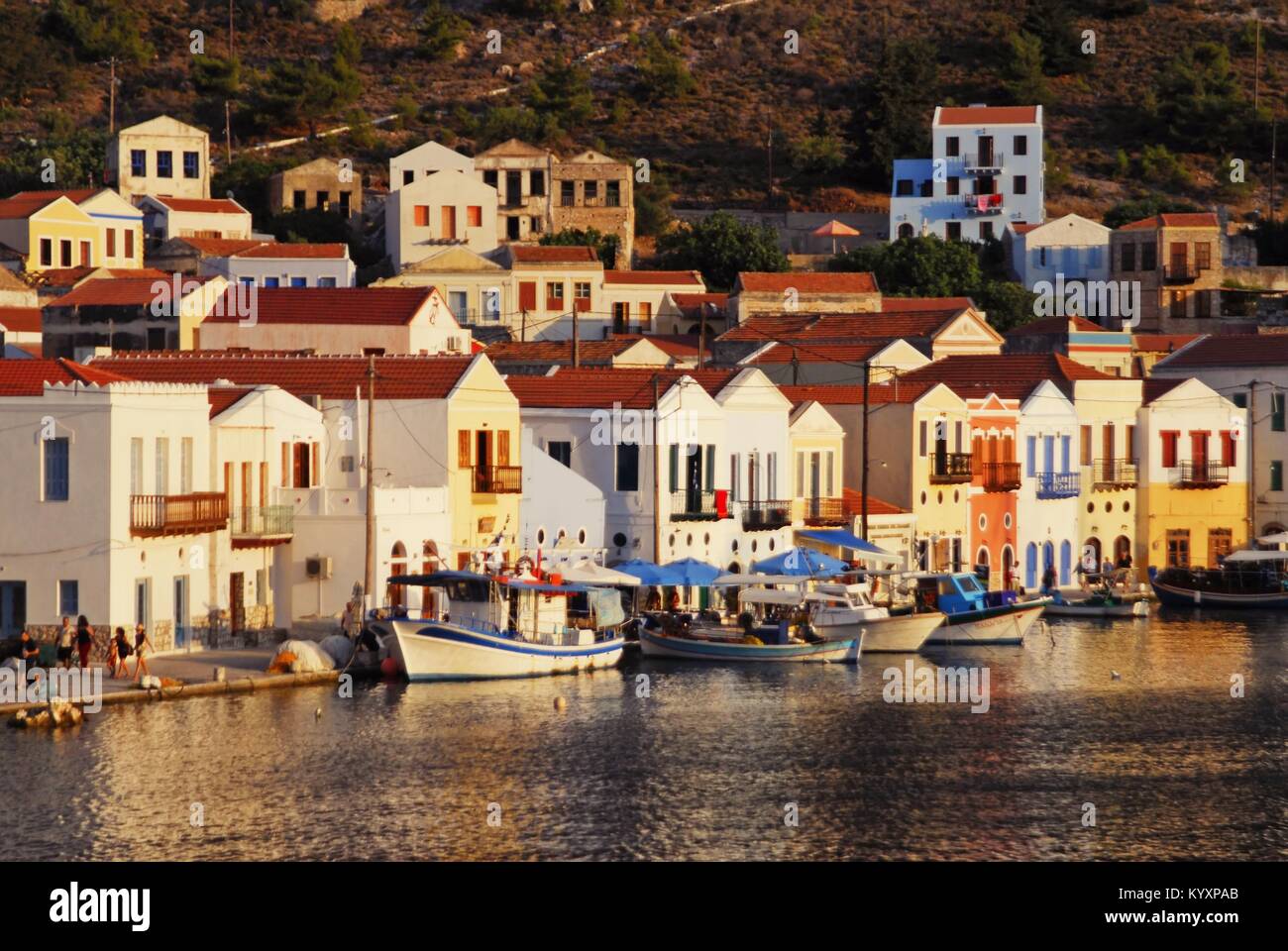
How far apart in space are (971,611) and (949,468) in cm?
1289

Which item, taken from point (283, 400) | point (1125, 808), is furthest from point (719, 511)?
point (1125, 808)

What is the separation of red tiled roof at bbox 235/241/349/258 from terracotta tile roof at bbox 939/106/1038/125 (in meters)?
40.2

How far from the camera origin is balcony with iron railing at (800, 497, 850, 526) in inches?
2933

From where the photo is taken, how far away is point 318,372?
64812 millimetres

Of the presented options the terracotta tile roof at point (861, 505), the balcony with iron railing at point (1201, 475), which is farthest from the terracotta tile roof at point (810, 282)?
the terracotta tile roof at point (861, 505)

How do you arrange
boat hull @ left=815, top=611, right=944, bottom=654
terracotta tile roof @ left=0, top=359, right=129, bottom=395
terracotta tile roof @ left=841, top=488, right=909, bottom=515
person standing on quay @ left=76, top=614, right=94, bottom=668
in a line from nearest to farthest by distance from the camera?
person standing on quay @ left=76, top=614, right=94, bottom=668, terracotta tile roof @ left=0, top=359, right=129, bottom=395, boat hull @ left=815, top=611, right=944, bottom=654, terracotta tile roof @ left=841, top=488, right=909, bottom=515

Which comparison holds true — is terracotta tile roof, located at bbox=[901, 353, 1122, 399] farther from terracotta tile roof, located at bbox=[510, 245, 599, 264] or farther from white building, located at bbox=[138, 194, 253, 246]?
white building, located at bbox=[138, 194, 253, 246]

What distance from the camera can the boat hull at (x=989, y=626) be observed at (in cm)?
6850

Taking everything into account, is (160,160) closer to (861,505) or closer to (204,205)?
(204,205)

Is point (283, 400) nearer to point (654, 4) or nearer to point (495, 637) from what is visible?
point (495, 637)

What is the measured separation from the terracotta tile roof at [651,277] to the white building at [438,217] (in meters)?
7.50

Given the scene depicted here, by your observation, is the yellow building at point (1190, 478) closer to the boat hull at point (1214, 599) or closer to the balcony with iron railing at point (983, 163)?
the boat hull at point (1214, 599)

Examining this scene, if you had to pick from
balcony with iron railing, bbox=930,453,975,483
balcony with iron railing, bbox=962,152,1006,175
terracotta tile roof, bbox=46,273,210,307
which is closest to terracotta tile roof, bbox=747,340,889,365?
balcony with iron railing, bbox=930,453,975,483

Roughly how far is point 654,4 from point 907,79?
36557 mm
